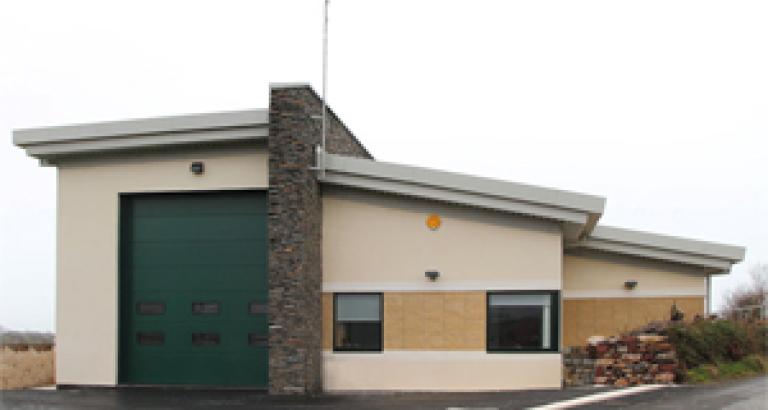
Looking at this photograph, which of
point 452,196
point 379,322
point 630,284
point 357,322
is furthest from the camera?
point 630,284

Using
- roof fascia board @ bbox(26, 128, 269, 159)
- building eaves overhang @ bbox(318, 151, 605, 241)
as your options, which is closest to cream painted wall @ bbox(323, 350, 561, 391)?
building eaves overhang @ bbox(318, 151, 605, 241)

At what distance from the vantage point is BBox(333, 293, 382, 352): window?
15.8 meters

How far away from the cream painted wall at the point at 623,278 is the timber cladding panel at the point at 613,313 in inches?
5.8

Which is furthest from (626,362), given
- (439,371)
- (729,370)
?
(439,371)

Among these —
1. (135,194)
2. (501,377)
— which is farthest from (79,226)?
(501,377)

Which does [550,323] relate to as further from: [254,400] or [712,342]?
[254,400]

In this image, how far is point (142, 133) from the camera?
1603 cm

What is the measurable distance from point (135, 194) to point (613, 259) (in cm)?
1132

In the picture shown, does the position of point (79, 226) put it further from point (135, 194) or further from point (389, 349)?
point (389, 349)

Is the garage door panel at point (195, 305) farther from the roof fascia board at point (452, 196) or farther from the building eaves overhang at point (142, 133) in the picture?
the building eaves overhang at point (142, 133)

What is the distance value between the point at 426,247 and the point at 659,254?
6.18 metres

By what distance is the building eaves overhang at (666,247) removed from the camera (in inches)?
710

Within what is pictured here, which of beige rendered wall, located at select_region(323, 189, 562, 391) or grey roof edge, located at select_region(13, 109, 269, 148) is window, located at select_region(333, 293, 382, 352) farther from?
grey roof edge, located at select_region(13, 109, 269, 148)

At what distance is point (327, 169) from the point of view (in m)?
15.7
